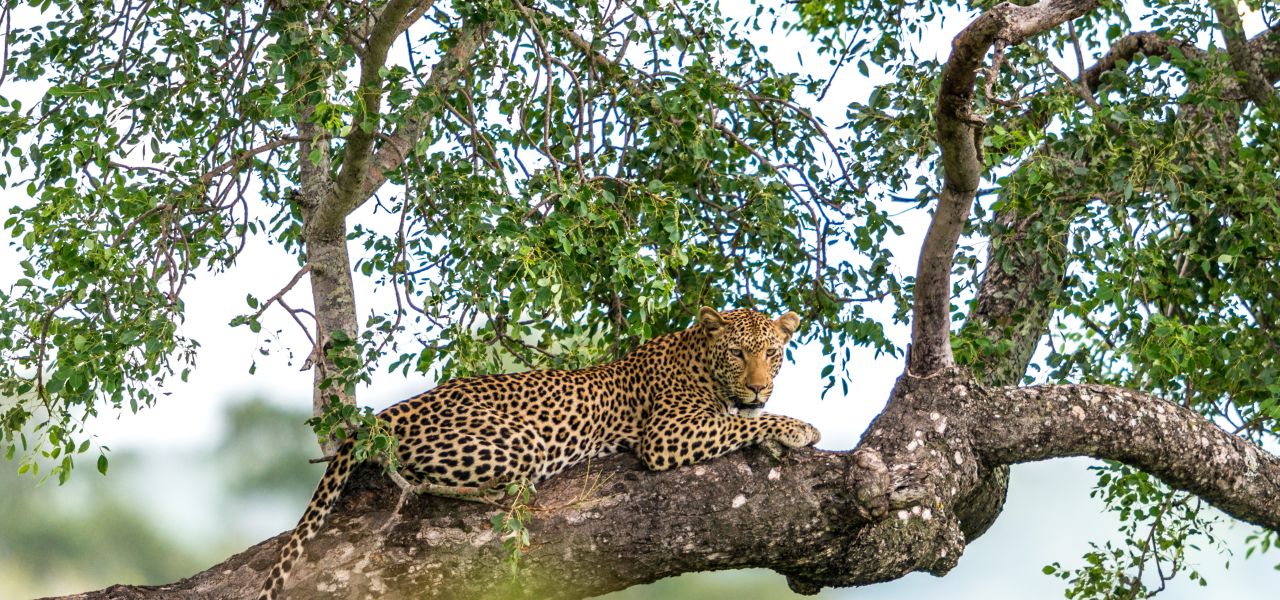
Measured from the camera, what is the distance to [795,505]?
6031mm

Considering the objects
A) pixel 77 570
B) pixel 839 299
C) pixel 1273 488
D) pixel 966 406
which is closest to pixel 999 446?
pixel 966 406

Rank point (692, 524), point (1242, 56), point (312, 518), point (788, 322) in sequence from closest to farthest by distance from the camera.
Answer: point (312, 518)
point (692, 524)
point (788, 322)
point (1242, 56)

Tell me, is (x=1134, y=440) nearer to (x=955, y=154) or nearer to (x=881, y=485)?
(x=881, y=485)

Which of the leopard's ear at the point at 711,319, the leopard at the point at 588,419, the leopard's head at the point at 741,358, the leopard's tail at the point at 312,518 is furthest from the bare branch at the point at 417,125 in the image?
the leopard's tail at the point at 312,518

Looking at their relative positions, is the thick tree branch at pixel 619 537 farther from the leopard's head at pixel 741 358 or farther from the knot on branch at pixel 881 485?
the leopard's head at pixel 741 358

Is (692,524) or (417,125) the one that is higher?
(417,125)

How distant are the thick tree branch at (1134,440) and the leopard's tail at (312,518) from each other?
3156 millimetres

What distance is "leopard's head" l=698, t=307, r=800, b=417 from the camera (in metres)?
7.16

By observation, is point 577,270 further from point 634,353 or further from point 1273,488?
point 1273,488

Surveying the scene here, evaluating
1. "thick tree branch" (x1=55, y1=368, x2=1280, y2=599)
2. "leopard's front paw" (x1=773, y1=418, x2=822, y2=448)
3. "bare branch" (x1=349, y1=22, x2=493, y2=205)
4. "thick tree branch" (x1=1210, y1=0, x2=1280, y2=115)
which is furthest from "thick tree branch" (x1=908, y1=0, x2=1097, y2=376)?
"thick tree branch" (x1=1210, y1=0, x2=1280, y2=115)

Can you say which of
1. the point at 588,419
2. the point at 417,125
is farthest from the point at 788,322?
the point at 417,125

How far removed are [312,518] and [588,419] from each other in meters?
1.45

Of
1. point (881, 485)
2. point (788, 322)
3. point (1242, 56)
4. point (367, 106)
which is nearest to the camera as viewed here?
point (881, 485)

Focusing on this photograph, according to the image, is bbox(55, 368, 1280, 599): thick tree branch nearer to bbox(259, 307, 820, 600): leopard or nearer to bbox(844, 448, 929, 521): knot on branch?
bbox(844, 448, 929, 521): knot on branch
